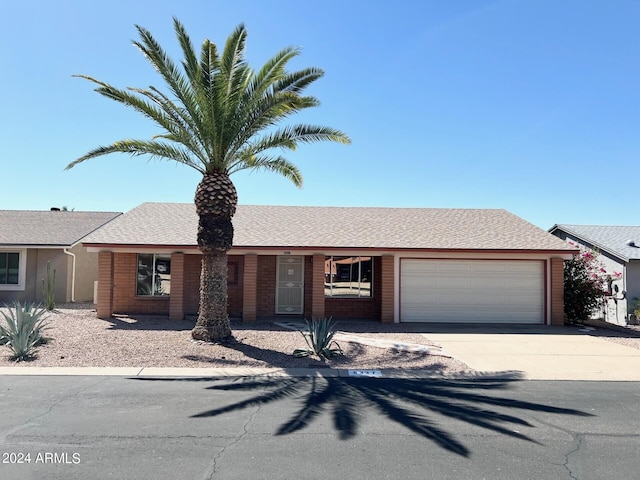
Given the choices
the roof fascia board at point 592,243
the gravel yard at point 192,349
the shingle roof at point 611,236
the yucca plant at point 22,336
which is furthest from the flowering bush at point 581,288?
the yucca plant at point 22,336

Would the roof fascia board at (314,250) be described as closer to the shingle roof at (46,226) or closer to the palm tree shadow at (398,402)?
the shingle roof at (46,226)

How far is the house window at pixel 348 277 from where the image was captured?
1734 centimetres

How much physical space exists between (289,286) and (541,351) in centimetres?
900

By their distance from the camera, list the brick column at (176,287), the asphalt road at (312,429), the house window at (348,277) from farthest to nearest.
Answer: the house window at (348,277), the brick column at (176,287), the asphalt road at (312,429)

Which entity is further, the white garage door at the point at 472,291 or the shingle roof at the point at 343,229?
the white garage door at the point at 472,291

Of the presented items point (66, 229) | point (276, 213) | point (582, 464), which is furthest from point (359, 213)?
point (582, 464)

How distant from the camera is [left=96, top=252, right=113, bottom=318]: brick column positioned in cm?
1560

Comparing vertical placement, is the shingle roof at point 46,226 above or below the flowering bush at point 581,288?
above

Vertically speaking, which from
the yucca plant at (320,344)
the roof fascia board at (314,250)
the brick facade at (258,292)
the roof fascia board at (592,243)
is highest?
the roof fascia board at (592,243)

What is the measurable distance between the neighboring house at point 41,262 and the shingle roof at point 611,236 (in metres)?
22.8

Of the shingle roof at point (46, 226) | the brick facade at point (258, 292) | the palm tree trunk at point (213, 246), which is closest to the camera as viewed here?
the palm tree trunk at point (213, 246)

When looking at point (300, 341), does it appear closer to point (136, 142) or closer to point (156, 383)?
point (156, 383)

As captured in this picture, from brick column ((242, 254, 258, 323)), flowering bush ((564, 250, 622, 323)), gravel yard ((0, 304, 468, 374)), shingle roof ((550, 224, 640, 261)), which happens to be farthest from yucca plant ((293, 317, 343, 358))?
shingle roof ((550, 224, 640, 261))

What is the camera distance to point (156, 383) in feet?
27.0
